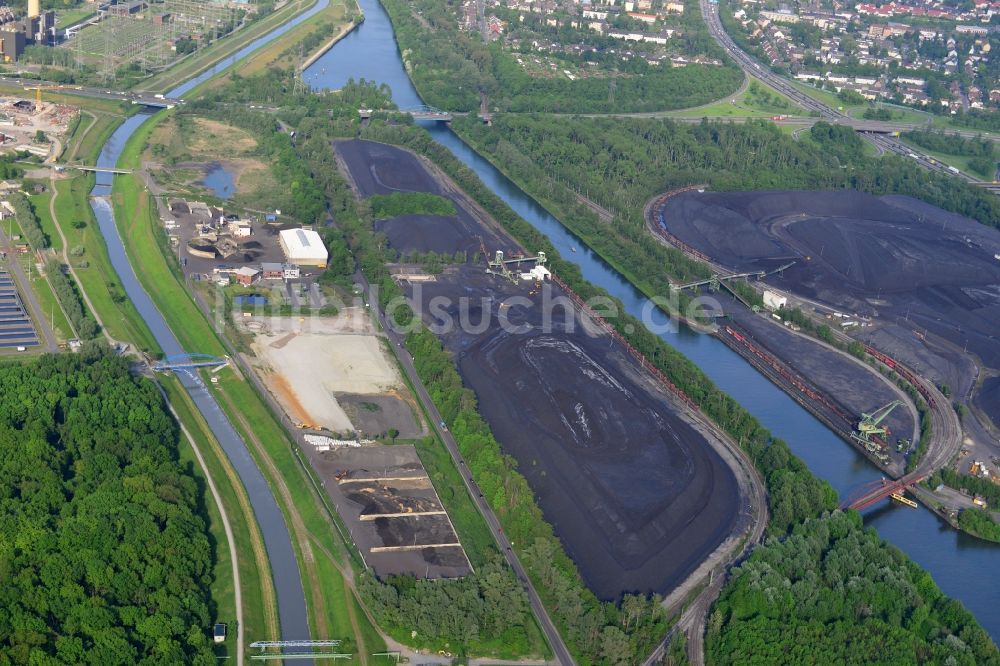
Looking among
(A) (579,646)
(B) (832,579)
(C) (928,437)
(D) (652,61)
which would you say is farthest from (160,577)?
(D) (652,61)

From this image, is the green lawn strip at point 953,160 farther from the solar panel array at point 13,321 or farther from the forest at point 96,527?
the solar panel array at point 13,321

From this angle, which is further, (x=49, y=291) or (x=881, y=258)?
(x=881, y=258)

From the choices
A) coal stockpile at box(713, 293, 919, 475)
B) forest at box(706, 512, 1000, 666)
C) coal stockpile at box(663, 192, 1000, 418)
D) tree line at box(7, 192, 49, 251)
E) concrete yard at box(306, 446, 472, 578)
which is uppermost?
tree line at box(7, 192, 49, 251)

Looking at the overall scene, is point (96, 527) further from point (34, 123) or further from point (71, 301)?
point (34, 123)

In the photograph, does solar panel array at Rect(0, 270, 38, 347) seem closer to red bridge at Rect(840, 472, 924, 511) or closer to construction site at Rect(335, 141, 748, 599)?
construction site at Rect(335, 141, 748, 599)

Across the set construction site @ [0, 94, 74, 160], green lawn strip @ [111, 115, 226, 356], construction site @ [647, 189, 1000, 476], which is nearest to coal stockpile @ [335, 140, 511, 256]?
construction site @ [647, 189, 1000, 476]

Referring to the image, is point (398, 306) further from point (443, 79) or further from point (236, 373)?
point (443, 79)

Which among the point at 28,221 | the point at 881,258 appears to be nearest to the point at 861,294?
the point at 881,258
